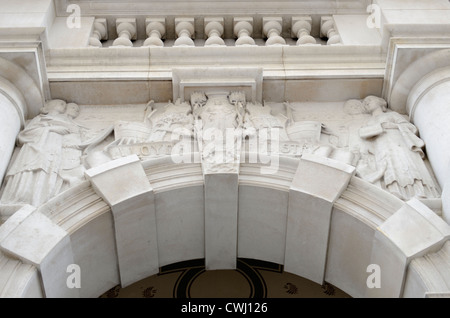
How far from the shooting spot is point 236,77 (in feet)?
25.5

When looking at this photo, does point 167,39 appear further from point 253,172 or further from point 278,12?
point 253,172

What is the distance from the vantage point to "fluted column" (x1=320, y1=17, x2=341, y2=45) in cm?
876

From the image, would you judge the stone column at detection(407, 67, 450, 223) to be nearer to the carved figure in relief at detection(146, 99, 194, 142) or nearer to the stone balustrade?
the stone balustrade

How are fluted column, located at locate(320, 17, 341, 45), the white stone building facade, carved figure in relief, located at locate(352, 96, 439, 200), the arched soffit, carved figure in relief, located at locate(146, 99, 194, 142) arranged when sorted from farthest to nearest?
fluted column, located at locate(320, 17, 341, 45)
the arched soffit
carved figure in relief, located at locate(146, 99, 194, 142)
carved figure in relief, located at locate(352, 96, 439, 200)
the white stone building facade

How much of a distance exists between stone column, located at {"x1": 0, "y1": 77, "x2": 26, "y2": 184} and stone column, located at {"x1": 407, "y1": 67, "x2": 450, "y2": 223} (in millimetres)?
4664

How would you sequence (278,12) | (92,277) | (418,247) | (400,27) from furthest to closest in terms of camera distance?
(278,12) < (400,27) < (92,277) < (418,247)

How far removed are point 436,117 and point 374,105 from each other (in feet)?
3.22

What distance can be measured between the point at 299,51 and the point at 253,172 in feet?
8.27

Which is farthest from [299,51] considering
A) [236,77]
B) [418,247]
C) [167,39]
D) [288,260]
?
[418,247]

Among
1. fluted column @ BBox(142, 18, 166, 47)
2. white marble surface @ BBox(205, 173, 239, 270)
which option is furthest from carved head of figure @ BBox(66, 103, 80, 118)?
white marble surface @ BBox(205, 173, 239, 270)

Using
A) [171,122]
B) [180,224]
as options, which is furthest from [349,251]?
[171,122]

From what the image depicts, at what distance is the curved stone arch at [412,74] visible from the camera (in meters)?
7.45

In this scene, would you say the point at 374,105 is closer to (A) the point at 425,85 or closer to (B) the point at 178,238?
(A) the point at 425,85
